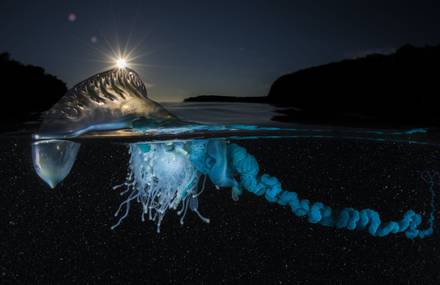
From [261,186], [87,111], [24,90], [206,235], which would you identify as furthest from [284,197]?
[206,235]

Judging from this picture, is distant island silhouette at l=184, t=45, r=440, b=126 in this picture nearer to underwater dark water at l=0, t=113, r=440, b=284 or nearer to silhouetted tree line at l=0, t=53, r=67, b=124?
silhouetted tree line at l=0, t=53, r=67, b=124

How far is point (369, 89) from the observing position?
11.2ft

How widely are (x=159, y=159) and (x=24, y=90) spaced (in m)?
1.61

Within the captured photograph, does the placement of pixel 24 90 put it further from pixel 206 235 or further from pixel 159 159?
pixel 206 235

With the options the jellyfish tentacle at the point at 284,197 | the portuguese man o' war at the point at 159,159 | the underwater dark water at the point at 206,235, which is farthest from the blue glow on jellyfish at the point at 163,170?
the underwater dark water at the point at 206,235

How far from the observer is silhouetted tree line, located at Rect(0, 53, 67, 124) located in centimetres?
320

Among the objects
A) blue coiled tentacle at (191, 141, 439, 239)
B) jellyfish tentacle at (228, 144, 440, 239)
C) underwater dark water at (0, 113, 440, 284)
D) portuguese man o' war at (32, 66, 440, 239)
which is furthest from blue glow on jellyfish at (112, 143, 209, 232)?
underwater dark water at (0, 113, 440, 284)

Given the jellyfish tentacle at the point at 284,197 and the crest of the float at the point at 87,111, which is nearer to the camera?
Answer: the jellyfish tentacle at the point at 284,197

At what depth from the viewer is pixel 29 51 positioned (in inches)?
121

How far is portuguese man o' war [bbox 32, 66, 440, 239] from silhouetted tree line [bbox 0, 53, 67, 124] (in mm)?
555

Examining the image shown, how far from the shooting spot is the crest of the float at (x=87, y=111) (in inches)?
103

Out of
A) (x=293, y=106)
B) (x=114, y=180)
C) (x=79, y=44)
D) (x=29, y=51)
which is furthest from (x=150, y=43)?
(x=114, y=180)

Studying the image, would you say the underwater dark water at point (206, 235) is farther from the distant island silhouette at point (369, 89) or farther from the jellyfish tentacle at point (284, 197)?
the jellyfish tentacle at point (284, 197)

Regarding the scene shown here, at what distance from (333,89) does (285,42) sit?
0.72 metres
